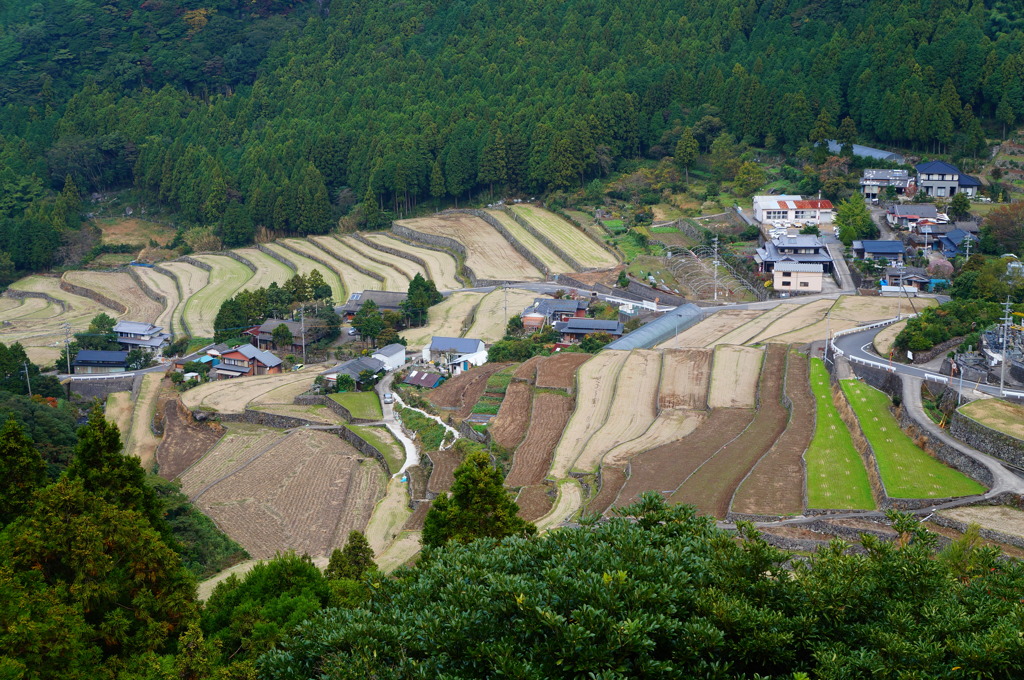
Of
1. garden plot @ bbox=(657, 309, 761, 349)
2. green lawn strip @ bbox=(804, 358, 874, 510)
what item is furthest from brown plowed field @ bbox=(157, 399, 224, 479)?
green lawn strip @ bbox=(804, 358, 874, 510)

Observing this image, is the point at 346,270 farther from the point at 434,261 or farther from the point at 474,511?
the point at 474,511

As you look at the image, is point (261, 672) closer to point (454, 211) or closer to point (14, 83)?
point (454, 211)

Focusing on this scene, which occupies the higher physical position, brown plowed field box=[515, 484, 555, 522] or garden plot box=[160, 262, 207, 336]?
brown plowed field box=[515, 484, 555, 522]

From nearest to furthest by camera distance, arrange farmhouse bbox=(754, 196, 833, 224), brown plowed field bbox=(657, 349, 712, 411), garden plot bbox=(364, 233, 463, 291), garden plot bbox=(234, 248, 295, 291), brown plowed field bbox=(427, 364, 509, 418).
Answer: brown plowed field bbox=(657, 349, 712, 411)
brown plowed field bbox=(427, 364, 509, 418)
farmhouse bbox=(754, 196, 833, 224)
garden plot bbox=(364, 233, 463, 291)
garden plot bbox=(234, 248, 295, 291)

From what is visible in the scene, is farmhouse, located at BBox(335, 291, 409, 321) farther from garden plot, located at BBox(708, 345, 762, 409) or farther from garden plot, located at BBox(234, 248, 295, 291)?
garden plot, located at BBox(708, 345, 762, 409)

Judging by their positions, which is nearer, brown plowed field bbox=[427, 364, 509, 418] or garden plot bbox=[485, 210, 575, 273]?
brown plowed field bbox=[427, 364, 509, 418]

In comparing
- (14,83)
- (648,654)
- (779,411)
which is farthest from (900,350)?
(14,83)

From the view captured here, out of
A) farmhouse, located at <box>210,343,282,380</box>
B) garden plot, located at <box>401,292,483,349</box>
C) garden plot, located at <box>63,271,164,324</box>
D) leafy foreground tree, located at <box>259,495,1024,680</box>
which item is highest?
leafy foreground tree, located at <box>259,495,1024,680</box>
